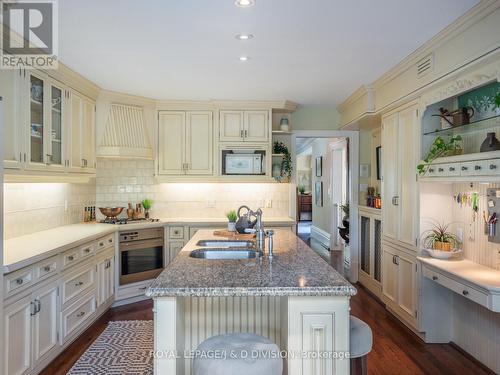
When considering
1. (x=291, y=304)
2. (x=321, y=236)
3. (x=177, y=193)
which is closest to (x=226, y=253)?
(x=291, y=304)

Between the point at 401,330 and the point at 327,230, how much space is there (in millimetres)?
5179

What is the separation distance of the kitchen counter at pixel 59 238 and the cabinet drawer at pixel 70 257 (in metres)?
0.06

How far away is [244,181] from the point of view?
4.91 metres

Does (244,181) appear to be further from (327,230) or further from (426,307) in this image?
(327,230)

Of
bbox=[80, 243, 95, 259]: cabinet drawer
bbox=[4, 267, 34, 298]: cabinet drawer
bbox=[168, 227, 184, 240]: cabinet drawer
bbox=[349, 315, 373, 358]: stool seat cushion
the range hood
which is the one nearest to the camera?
bbox=[349, 315, 373, 358]: stool seat cushion

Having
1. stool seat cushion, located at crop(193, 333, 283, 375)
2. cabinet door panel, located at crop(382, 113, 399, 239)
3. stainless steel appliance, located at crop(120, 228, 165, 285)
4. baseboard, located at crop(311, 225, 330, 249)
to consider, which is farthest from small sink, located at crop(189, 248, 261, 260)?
baseboard, located at crop(311, 225, 330, 249)

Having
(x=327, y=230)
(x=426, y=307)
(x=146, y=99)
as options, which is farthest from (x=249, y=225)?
(x=327, y=230)

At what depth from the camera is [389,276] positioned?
→ 154 inches

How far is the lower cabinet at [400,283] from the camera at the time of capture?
11.1 ft

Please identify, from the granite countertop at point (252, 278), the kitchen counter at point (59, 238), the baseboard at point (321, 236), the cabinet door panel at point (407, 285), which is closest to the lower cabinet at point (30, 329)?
the kitchen counter at point (59, 238)

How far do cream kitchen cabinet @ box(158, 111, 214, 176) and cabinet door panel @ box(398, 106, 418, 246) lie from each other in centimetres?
241

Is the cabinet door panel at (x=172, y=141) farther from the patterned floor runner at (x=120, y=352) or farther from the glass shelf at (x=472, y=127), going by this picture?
the glass shelf at (x=472, y=127)

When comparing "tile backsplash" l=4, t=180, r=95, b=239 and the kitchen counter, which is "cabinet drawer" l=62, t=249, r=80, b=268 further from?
"tile backsplash" l=4, t=180, r=95, b=239

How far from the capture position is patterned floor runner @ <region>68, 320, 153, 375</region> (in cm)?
280
